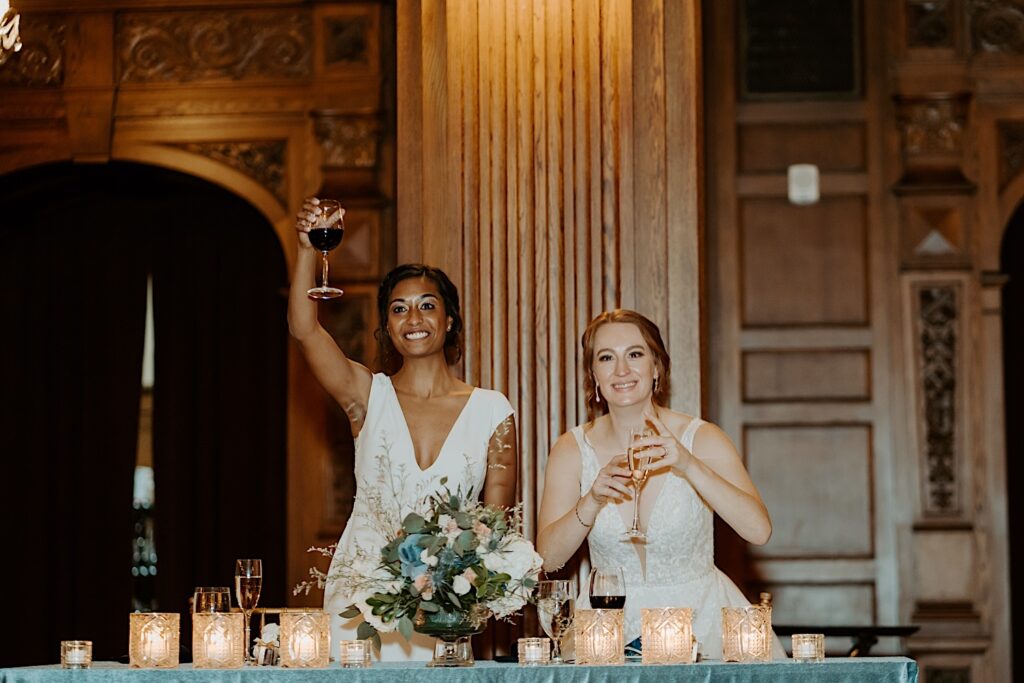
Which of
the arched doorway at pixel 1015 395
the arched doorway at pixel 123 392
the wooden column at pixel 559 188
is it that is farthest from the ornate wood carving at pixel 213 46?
the arched doorway at pixel 1015 395

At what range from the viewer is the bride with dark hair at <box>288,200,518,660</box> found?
3.49 metres

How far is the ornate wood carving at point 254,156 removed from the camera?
6645 millimetres

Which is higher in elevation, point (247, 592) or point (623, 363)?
point (623, 363)

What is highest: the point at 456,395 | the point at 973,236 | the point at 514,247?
the point at 973,236

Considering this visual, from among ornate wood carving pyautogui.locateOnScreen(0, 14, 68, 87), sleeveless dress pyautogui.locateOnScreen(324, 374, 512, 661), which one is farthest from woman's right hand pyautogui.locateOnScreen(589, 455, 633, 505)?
ornate wood carving pyautogui.locateOnScreen(0, 14, 68, 87)

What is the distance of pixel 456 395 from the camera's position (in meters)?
3.68

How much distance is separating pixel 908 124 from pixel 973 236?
55cm

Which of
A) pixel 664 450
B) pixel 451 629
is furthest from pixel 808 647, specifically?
pixel 451 629

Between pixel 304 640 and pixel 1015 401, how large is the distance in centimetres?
482

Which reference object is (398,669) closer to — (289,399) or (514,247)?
(514,247)

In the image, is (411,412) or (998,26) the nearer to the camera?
(411,412)

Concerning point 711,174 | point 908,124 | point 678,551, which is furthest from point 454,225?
point 908,124

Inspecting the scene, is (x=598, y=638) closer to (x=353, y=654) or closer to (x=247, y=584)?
(x=353, y=654)

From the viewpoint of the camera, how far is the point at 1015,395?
6566 millimetres
